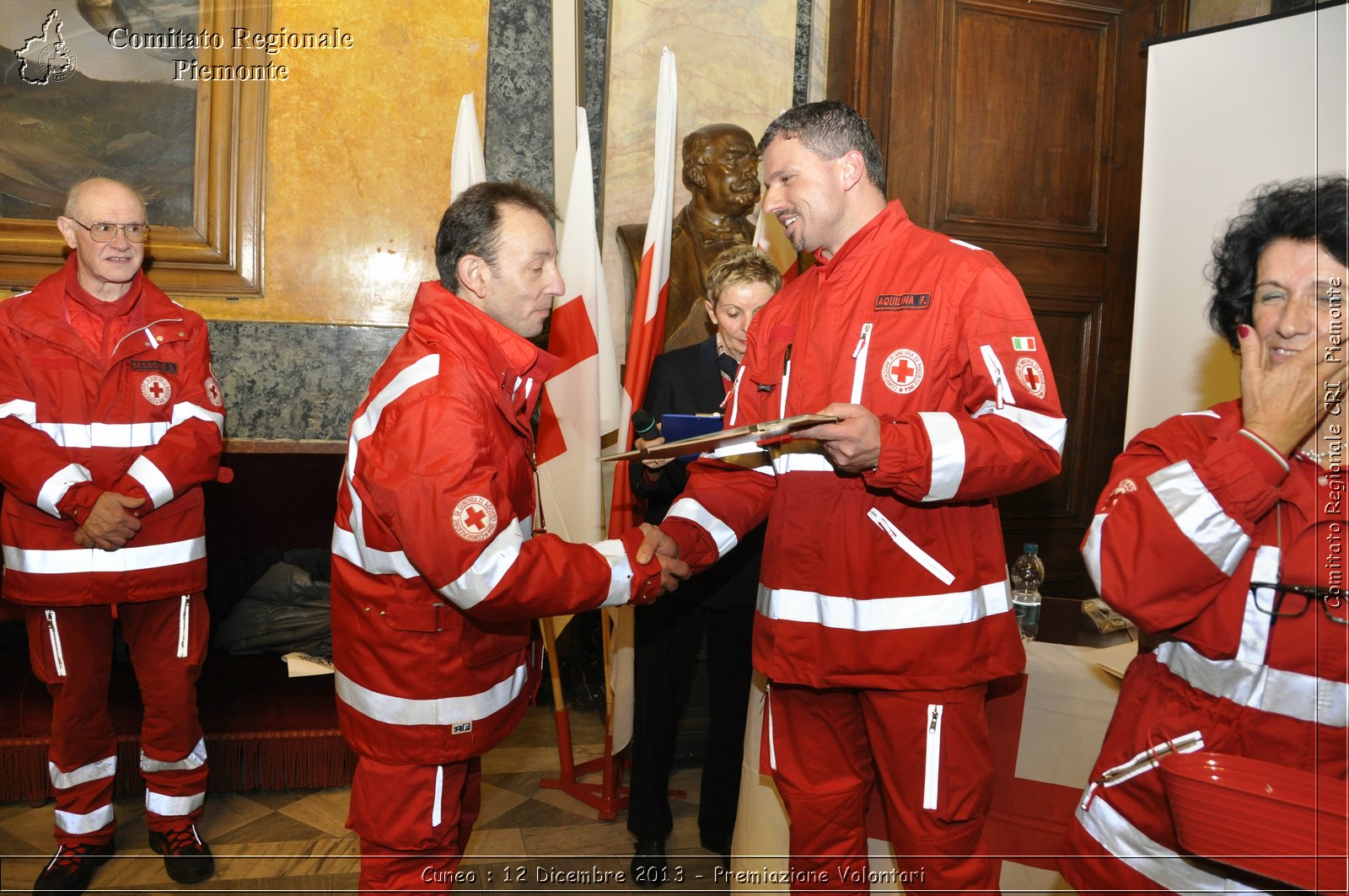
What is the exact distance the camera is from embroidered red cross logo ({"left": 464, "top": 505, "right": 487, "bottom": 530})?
5.56 feet

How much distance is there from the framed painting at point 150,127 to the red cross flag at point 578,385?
139 centimetres

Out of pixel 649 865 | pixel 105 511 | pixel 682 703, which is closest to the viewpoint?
pixel 105 511

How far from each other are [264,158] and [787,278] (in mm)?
2202

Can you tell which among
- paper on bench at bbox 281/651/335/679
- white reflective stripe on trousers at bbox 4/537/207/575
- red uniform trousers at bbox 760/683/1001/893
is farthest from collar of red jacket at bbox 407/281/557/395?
paper on bench at bbox 281/651/335/679

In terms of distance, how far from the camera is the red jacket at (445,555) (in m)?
1.71

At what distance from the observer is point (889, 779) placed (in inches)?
73.7

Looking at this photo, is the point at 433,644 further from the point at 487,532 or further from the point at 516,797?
the point at 516,797

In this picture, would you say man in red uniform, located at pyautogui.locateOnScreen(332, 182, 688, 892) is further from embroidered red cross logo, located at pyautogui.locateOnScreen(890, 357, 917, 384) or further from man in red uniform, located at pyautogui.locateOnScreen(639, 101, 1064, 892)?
embroidered red cross logo, located at pyautogui.locateOnScreen(890, 357, 917, 384)

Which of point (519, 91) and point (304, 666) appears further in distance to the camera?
point (519, 91)

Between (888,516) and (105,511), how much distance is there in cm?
223

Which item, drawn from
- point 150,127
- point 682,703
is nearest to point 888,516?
point 682,703

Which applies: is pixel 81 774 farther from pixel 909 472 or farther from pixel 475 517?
pixel 909 472

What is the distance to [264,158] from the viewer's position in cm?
392

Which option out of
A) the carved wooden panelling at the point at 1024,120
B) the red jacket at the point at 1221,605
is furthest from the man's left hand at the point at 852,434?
the carved wooden panelling at the point at 1024,120
